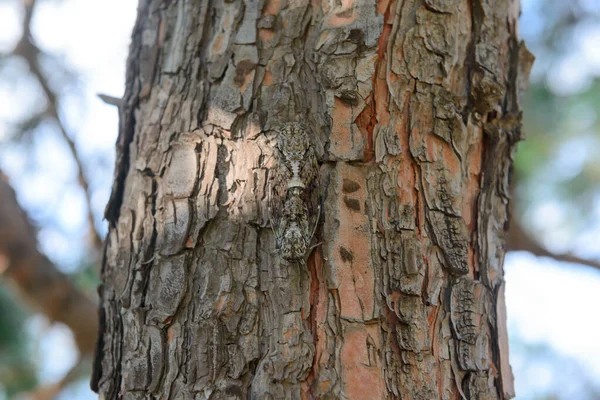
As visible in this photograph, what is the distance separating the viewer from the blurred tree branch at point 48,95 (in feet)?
10.3

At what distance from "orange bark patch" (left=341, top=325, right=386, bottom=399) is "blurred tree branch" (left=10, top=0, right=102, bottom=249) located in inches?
93.3

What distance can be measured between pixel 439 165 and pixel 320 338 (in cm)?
52

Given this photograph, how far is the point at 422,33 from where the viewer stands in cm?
129

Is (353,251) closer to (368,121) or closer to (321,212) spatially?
(321,212)

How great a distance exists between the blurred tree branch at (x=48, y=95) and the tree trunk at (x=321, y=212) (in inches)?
74.3

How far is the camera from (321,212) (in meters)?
1.16

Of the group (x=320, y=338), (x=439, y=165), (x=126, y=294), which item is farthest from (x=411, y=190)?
(x=126, y=294)

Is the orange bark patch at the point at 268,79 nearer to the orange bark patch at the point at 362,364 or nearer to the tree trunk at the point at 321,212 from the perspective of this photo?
the tree trunk at the point at 321,212

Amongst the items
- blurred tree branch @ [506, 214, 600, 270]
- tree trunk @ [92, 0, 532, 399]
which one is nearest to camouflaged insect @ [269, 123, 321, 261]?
tree trunk @ [92, 0, 532, 399]

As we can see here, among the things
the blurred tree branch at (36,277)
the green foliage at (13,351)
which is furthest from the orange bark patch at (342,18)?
the green foliage at (13,351)

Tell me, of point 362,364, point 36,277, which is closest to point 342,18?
point 362,364

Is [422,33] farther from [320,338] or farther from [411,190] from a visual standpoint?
[320,338]

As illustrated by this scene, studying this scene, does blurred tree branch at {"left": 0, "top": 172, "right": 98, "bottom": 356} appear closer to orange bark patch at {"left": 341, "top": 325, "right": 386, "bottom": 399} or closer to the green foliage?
the green foliage

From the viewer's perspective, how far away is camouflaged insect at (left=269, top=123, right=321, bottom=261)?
114 centimetres
